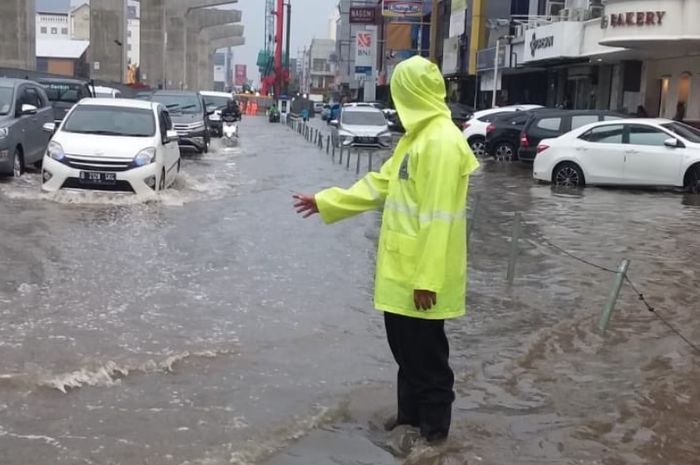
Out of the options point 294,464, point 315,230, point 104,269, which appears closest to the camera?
point 294,464

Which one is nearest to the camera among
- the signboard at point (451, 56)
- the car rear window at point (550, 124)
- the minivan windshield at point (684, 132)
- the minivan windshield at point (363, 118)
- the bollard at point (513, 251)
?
the bollard at point (513, 251)

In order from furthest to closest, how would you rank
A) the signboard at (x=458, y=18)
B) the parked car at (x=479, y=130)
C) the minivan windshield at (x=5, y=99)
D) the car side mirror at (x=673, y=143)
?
the signboard at (x=458, y=18) < the parked car at (x=479, y=130) < the car side mirror at (x=673, y=143) < the minivan windshield at (x=5, y=99)

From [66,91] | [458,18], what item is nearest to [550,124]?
[66,91]

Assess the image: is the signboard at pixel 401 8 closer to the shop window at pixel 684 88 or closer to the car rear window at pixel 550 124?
the shop window at pixel 684 88

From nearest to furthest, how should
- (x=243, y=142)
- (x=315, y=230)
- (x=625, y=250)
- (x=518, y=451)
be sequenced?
(x=518, y=451)
(x=625, y=250)
(x=315, y=230)
(x=243, y=142)

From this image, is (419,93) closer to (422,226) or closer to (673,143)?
(422,226)

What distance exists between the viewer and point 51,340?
6.69 metres

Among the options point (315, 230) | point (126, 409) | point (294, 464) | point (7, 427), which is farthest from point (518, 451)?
point (315, 230)

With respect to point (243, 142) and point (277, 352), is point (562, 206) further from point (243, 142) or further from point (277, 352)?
point (243, 142)

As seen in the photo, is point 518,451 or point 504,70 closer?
point 518,451

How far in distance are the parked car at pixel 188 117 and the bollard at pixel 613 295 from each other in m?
19.7

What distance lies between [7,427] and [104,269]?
14.6 ft

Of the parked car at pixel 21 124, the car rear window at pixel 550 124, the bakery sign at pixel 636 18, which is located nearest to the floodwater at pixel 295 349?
the parked car at pixel 21 124

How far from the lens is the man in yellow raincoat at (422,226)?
4.43 metres
